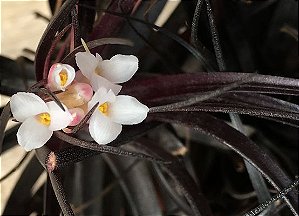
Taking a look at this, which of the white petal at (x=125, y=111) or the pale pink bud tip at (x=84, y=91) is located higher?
the pale pink bud tip at (x=84, y=91)

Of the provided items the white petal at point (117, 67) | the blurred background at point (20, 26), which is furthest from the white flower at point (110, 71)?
the blurred background at point (20, 26)

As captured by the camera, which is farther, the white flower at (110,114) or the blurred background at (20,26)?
the blurred background at (20,26)

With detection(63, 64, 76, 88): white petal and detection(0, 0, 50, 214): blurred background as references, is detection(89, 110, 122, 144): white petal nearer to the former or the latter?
detection(63, 64, 76, 88): white petal

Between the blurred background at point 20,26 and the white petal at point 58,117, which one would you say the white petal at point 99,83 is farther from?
the blurred background at point 20,26

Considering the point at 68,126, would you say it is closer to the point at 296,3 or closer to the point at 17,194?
the point at 17,194

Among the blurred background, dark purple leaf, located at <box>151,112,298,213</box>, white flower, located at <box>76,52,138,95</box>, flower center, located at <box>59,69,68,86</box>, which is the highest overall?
the blurred background

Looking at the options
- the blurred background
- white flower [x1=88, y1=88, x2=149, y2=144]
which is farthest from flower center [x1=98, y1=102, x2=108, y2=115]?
the blurred background

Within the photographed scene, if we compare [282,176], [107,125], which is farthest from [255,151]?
[107,125]
